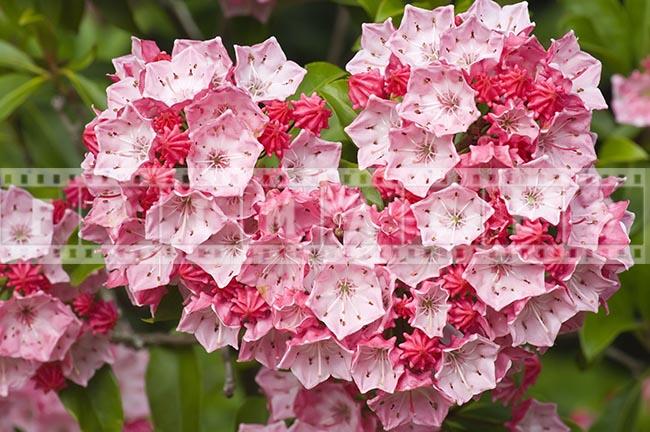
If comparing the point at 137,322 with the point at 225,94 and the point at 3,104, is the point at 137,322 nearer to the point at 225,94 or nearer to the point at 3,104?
the point at 3,104

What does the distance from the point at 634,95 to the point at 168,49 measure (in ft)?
5.64

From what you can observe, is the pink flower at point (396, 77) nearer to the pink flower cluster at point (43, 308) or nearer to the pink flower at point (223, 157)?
the pink flower at point (223, 157)

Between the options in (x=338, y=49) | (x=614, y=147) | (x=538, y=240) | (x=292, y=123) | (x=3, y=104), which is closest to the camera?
(x=538, y=240)

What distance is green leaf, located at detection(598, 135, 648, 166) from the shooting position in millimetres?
3238

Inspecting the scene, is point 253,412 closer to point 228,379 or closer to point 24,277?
point 228,379

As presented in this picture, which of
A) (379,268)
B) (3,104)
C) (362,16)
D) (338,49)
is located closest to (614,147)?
(362,16)

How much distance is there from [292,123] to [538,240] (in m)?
0.60

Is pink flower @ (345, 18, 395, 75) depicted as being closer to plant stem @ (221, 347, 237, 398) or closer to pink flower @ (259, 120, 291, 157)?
pink flower @ (259, 120, 291, 157)

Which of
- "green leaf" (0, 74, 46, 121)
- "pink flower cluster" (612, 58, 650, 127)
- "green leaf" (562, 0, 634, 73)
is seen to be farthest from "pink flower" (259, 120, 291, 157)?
"pink flower cluster" (612, 58, 650, 127)

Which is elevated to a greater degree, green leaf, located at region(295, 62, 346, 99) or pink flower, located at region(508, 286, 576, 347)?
green leaf, located at region(295, 62, 346, 99)

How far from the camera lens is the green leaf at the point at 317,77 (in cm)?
256

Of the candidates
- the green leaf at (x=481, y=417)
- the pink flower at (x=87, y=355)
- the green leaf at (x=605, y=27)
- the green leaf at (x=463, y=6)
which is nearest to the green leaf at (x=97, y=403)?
the pink flower at (x=87, y=355)

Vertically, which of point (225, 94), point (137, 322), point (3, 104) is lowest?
point (137, 322)

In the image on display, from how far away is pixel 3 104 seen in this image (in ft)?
10.1
